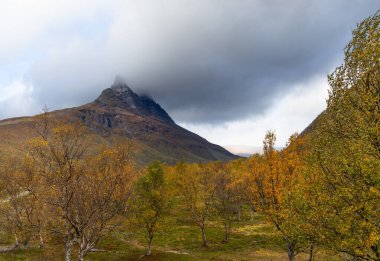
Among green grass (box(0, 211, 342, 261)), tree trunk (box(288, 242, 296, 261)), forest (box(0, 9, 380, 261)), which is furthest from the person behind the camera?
green grass (box(0, 211, 342, 261))

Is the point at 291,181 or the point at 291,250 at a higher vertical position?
the point at 291,181

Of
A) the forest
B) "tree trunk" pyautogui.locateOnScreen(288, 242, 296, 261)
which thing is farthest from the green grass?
"tree trunk" pyautogui.locateOnScreen(288, 242, 296, 261)

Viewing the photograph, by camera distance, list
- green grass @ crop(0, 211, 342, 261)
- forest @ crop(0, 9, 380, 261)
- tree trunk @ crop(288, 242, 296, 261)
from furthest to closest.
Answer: green grass @ crop(0, 211, 342, 261)
tree trunk @ crop(288, 242, 296, 261)
forest @ crop(0, 9, 380, 261)

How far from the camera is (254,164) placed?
35.4m

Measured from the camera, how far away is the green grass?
45.7 m

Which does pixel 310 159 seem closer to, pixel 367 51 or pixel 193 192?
pixel 367 51

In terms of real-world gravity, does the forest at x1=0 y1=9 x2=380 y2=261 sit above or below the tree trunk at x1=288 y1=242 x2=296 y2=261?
above

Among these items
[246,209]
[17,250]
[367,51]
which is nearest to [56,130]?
[367,51]

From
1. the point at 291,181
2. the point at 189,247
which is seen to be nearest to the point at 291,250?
the point at 291,181

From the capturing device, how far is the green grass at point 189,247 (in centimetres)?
4567

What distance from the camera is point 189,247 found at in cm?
5669

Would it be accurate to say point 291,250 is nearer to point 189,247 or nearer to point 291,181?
point 291,181

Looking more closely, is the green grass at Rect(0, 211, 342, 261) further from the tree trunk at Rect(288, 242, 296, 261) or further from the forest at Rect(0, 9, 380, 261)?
the tree trunk at Rect(288, 242, 296, 261)

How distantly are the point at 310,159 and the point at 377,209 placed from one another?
6637mm
